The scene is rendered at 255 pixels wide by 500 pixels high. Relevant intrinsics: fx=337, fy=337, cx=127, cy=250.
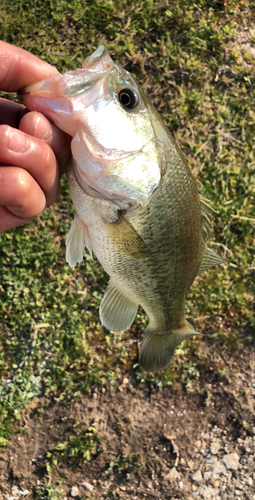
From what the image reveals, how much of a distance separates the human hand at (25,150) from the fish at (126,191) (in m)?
0.07

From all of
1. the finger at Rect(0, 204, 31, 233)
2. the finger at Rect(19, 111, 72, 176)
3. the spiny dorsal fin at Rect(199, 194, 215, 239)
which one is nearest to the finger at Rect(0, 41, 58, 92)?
the finger at Rect(19, 111, 72, 176)

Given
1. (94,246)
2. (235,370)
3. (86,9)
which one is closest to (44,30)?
(86,9)

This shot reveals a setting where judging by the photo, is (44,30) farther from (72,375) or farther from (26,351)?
(72,375)

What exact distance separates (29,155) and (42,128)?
0.40 ft

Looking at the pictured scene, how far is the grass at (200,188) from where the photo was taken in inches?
113

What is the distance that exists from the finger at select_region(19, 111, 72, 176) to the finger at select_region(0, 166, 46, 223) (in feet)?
0.54

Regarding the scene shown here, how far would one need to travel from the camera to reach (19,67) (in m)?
1.61

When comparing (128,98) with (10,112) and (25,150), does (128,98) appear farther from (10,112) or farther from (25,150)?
(10,112)

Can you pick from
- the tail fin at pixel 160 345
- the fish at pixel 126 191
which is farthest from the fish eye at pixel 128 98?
the tail fin at pixel 160 345

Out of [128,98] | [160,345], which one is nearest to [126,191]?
[128,98]

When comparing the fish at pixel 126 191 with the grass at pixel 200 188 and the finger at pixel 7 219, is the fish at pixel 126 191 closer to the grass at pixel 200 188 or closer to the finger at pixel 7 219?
the finger at pixel 7 219

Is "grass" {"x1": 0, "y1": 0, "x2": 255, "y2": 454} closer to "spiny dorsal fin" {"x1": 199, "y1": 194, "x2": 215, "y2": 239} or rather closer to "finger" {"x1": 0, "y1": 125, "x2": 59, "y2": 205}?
"spiny dorsal fin" {"x1": 199, "y1": 194, "x2": 215, "y2": 239}

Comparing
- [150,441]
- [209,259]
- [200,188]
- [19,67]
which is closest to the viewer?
[19,67]

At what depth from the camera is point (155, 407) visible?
305cm
